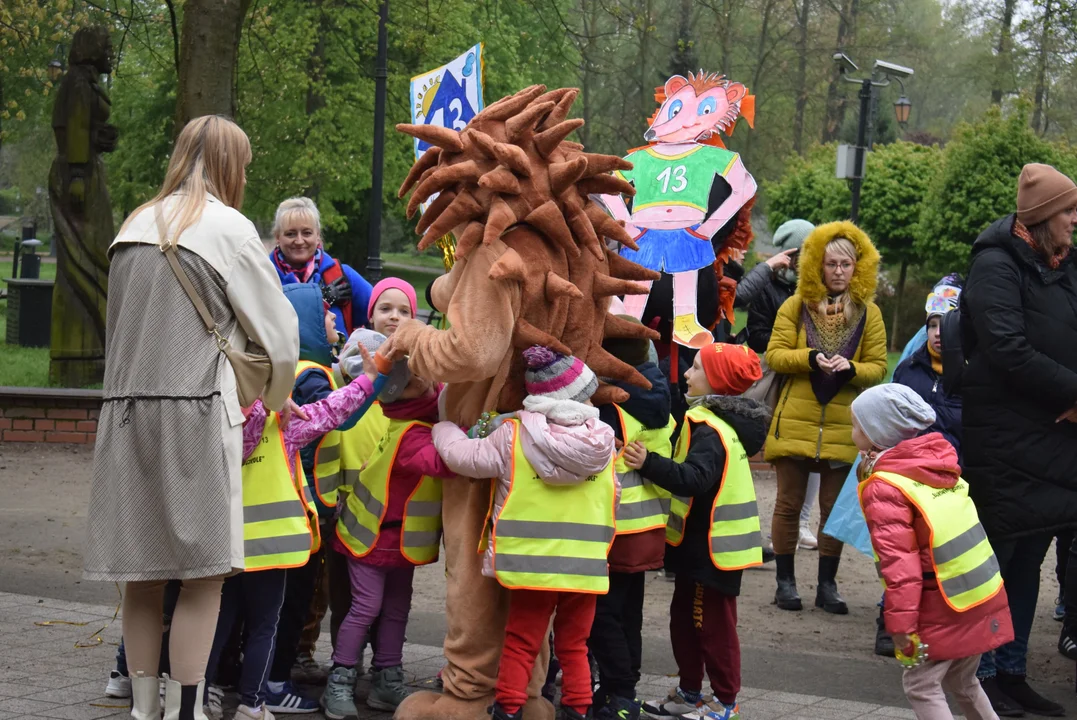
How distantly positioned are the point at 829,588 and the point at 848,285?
1.62 m

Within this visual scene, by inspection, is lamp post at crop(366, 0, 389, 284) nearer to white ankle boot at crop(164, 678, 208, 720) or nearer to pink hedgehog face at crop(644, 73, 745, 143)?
pink hedgehog face at crop(644, 73, 745, 143)

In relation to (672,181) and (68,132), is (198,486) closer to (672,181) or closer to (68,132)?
(672,181)

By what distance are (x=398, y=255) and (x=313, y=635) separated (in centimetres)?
5071

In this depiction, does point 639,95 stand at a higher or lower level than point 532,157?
higher

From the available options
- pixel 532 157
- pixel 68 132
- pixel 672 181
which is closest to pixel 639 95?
pixel 68 132

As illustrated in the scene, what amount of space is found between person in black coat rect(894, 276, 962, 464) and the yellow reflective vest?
2.73 meters

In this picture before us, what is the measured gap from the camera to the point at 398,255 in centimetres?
5559

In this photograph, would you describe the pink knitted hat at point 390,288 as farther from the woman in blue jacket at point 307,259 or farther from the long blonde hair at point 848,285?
the long blonde hair at point 848,285

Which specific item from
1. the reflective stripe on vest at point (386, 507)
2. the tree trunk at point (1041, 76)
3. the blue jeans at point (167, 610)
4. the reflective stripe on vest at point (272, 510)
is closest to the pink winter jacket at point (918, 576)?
the reflective stripe on vest at point (386, 507)

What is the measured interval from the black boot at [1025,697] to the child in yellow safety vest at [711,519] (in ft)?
3.92

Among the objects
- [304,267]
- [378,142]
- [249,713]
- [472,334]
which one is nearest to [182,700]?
[249,713]

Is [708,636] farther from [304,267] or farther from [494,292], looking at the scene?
[304,267]

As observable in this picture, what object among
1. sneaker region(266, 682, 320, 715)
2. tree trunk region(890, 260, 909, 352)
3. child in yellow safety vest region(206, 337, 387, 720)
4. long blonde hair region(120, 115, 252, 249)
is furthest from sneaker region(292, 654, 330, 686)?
tree trunk region(890, 260, 909, 352)

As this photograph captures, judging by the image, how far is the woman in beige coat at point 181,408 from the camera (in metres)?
3.93
